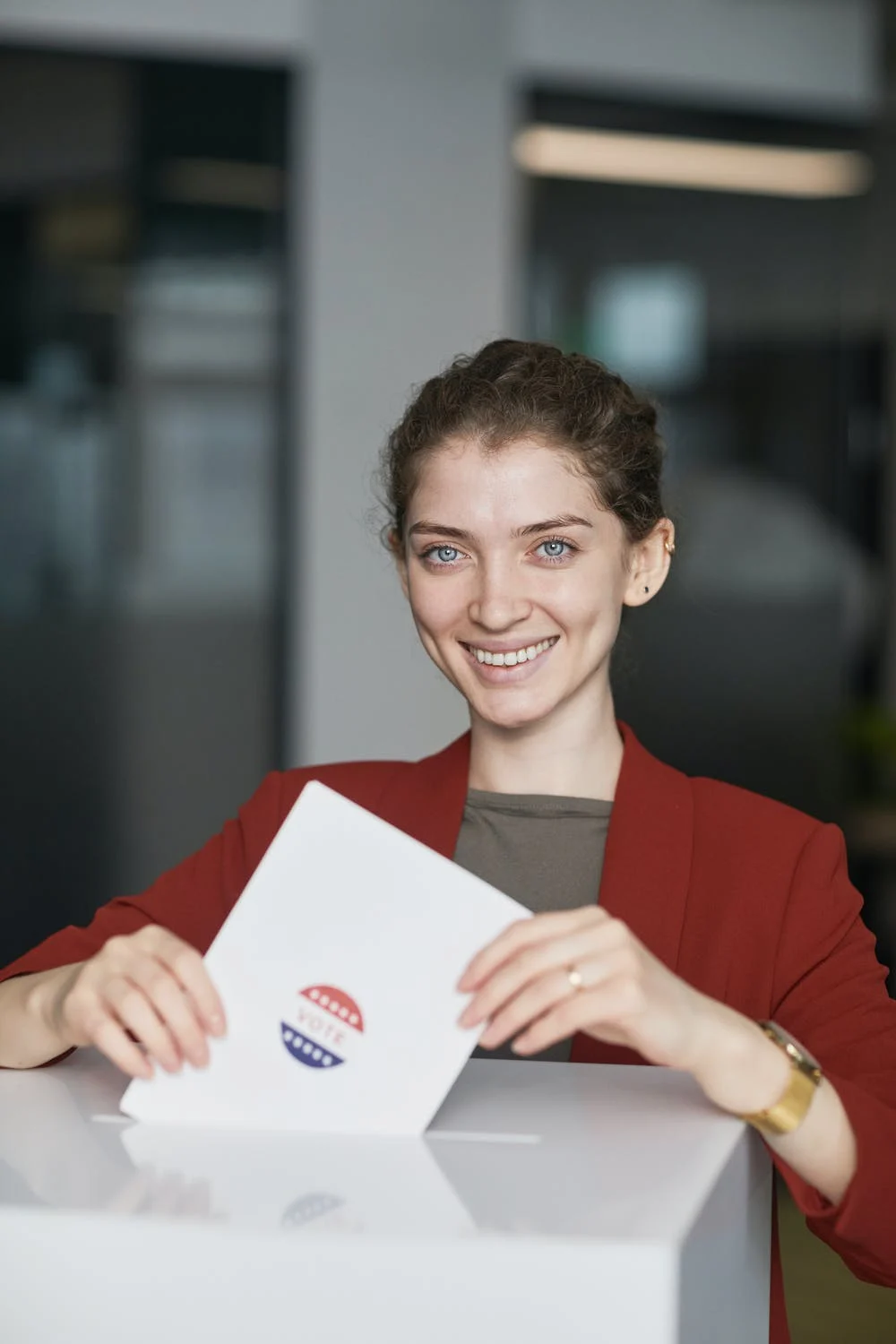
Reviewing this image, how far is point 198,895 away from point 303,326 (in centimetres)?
260

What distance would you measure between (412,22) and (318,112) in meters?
0.33

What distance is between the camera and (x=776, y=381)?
15.6ft

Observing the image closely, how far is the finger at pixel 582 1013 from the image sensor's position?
3.95ft

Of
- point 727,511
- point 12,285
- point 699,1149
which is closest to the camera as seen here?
point 699,1149

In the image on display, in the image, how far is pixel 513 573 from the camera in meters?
1.70

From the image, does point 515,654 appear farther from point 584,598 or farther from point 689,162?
point 689,162

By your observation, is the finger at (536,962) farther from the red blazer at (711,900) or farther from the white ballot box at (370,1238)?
the red blazer at (711,900)

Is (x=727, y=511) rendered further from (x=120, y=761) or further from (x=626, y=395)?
(x=626, y=395)

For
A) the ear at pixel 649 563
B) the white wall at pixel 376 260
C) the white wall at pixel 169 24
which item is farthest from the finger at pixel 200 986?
the white wall at pixel 169 24

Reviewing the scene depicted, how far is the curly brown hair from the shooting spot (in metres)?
1.75

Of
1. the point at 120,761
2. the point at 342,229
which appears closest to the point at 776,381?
the point at 342,229

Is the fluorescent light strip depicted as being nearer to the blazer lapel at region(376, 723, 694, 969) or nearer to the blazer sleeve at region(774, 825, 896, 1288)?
the blazer lapel at region(376, 723, 694, 969)

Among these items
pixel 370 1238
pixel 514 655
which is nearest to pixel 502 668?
pixel 514 655

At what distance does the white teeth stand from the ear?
5.5 inches
